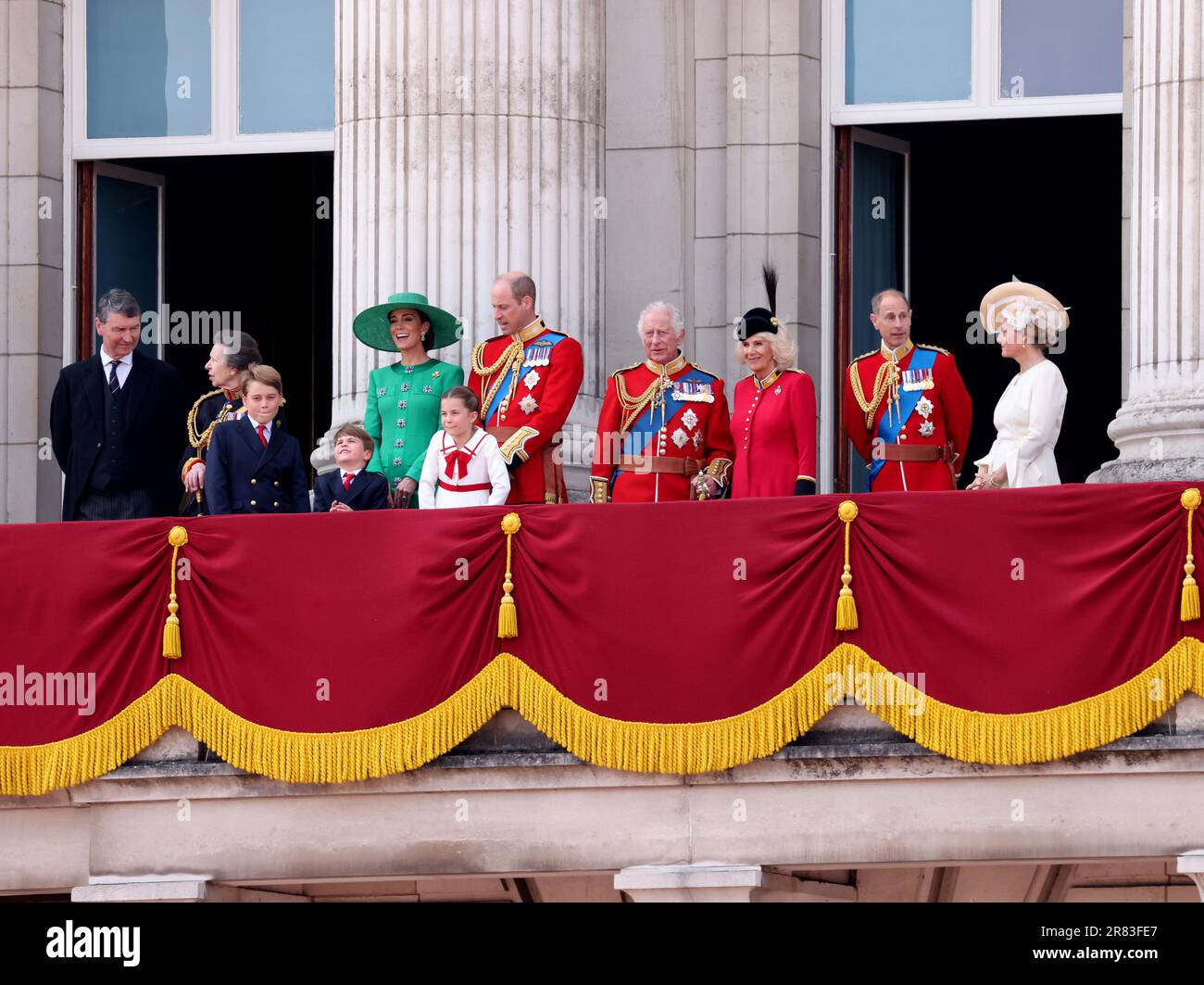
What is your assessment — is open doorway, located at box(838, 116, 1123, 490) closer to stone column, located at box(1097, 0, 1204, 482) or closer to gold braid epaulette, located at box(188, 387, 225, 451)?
stone column, located at box(1097, 0, 1204, 482)

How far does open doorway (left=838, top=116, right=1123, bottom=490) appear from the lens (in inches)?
1027

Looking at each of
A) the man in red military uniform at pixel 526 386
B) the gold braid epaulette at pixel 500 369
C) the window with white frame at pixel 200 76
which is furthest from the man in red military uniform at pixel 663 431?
the window with white frame at pixel 200 76

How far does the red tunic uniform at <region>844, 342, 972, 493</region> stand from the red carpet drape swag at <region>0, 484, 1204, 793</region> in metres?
2.13

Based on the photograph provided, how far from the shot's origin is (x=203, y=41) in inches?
967

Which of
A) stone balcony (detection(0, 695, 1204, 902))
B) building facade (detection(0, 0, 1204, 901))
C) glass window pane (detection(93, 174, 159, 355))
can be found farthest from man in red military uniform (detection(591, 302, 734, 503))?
glass window pane (detection(93, 174, 159, 355))

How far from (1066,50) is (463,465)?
668 cm

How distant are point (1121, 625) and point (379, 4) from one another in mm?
7474

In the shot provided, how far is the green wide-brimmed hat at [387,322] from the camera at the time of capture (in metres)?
20.0

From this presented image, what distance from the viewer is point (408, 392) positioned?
1967cm

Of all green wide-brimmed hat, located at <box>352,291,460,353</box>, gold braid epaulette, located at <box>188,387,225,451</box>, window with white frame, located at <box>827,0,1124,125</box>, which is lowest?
gold braid epaulette, located at <box>188,387,225,451</box>

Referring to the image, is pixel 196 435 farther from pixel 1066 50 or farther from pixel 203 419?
pixel 1066 50

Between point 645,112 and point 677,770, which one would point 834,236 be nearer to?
point 645,112

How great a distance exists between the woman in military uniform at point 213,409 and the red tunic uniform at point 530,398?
1531 millimetres
